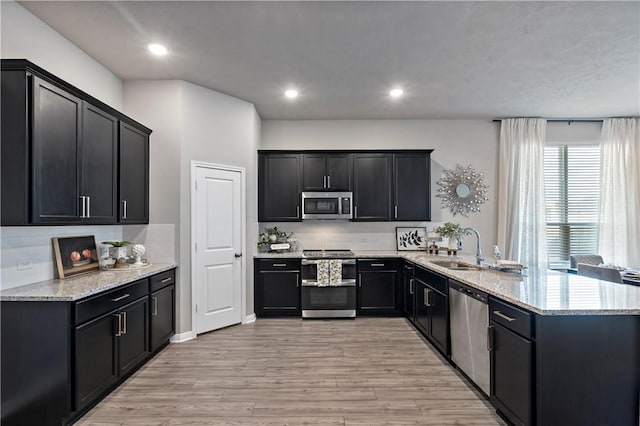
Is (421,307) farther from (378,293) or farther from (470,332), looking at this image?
(470,332)

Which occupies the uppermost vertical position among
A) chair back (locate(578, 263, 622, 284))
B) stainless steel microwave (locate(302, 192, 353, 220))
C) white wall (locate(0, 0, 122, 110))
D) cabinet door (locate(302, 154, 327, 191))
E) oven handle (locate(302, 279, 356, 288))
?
white wall (locate(0, 0, 122, 110))

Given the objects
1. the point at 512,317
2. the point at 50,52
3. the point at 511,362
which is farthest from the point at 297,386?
the point at 50,52

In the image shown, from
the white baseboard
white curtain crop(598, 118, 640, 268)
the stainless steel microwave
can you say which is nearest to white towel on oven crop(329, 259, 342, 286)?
the stainless steel microwave

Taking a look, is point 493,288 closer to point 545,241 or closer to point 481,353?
point 481,353

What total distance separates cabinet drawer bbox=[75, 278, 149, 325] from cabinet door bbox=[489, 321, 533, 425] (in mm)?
2932

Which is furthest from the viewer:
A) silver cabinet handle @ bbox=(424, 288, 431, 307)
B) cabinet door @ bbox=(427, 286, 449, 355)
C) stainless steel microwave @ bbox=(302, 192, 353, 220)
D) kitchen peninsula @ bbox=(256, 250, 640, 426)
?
stainless steel microwave @ bbox=(302, 192, 353, 220)

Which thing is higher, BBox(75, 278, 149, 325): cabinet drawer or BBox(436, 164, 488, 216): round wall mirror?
BBox(436, 164, 488, 216): round wall mirror

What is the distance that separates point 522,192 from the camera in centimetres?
516

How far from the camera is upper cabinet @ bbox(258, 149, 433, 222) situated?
A: 498cm

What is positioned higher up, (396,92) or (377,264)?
(396,92)

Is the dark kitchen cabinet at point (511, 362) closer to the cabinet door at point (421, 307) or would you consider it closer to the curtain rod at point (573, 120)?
the cabinet door at point (421, 307)

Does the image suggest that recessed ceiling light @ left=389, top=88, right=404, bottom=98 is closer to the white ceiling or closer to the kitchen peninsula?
the white ceiling

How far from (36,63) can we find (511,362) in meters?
4.29

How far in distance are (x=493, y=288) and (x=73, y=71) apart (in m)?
4.19
